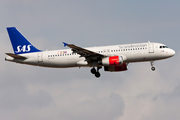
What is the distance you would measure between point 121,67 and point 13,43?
1870 cm

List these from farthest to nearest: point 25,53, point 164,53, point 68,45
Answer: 1. point 25,53
2. point 164,53
3. point 68,45

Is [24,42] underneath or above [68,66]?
above

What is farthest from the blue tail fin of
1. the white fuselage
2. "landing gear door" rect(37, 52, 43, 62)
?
"landing gear door" rect(37, 52, 43, 62)

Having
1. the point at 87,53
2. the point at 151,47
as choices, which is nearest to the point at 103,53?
the point at 87,53

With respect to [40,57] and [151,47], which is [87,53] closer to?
[40,57]

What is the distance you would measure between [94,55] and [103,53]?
1721 mm

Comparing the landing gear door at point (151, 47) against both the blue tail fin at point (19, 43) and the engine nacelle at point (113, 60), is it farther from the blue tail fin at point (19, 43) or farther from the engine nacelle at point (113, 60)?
the blue tail fin at point (19, 43)

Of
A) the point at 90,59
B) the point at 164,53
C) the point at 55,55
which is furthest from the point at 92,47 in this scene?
the point at 164,53

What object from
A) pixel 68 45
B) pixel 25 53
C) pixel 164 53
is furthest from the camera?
pixel 25 53

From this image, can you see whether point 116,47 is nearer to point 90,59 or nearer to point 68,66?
point 90,59

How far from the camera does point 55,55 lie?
54031 millimetres

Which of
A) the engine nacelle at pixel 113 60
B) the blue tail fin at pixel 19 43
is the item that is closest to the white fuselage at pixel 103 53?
the engine nacelle at pixel 113 60

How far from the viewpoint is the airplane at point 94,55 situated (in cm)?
5106

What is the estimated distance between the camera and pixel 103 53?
52469 millimetres
